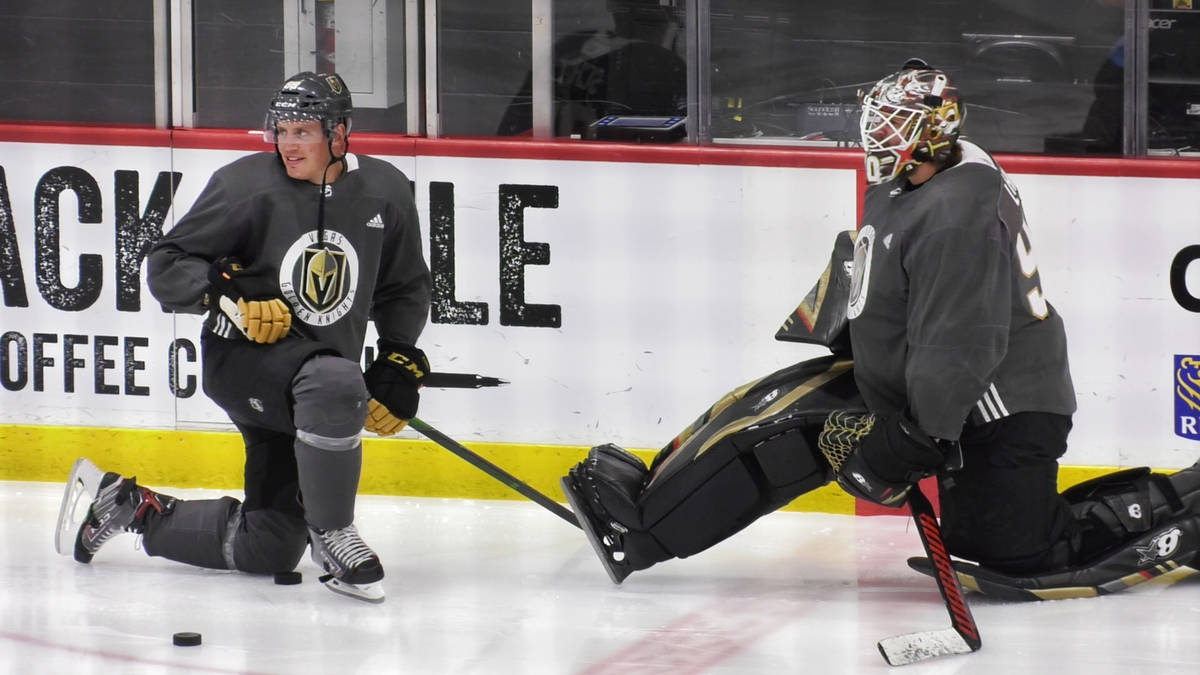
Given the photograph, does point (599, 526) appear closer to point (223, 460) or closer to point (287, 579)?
point (287, 579)

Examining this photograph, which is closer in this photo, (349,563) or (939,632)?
(939,632)

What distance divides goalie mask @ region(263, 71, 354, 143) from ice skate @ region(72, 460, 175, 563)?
2.71 feet

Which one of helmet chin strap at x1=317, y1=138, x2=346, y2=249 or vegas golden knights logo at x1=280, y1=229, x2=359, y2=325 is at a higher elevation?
helmet chin strap at x1=317, y1=138, x2=346, y2=249

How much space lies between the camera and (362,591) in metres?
3.52

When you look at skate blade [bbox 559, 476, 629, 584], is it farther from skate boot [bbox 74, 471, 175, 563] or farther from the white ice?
skate boot [bbox 74, 471, 175, 563]

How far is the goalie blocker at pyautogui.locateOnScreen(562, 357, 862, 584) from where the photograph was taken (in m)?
3.44

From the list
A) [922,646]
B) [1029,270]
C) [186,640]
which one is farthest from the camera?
[1029,270]

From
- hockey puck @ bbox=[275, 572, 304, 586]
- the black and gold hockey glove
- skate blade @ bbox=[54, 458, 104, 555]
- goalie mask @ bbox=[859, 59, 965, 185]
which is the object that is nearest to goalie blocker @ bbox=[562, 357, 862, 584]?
the black and gold hockey glove

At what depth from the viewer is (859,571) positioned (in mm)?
3803

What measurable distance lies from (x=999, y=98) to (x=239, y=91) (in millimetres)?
1988

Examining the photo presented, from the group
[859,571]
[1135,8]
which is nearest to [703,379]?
[859,571]

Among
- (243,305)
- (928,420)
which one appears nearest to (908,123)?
(928,420)

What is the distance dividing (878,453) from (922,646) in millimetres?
358

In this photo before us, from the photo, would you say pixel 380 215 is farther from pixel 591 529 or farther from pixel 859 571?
pixel 859 571
